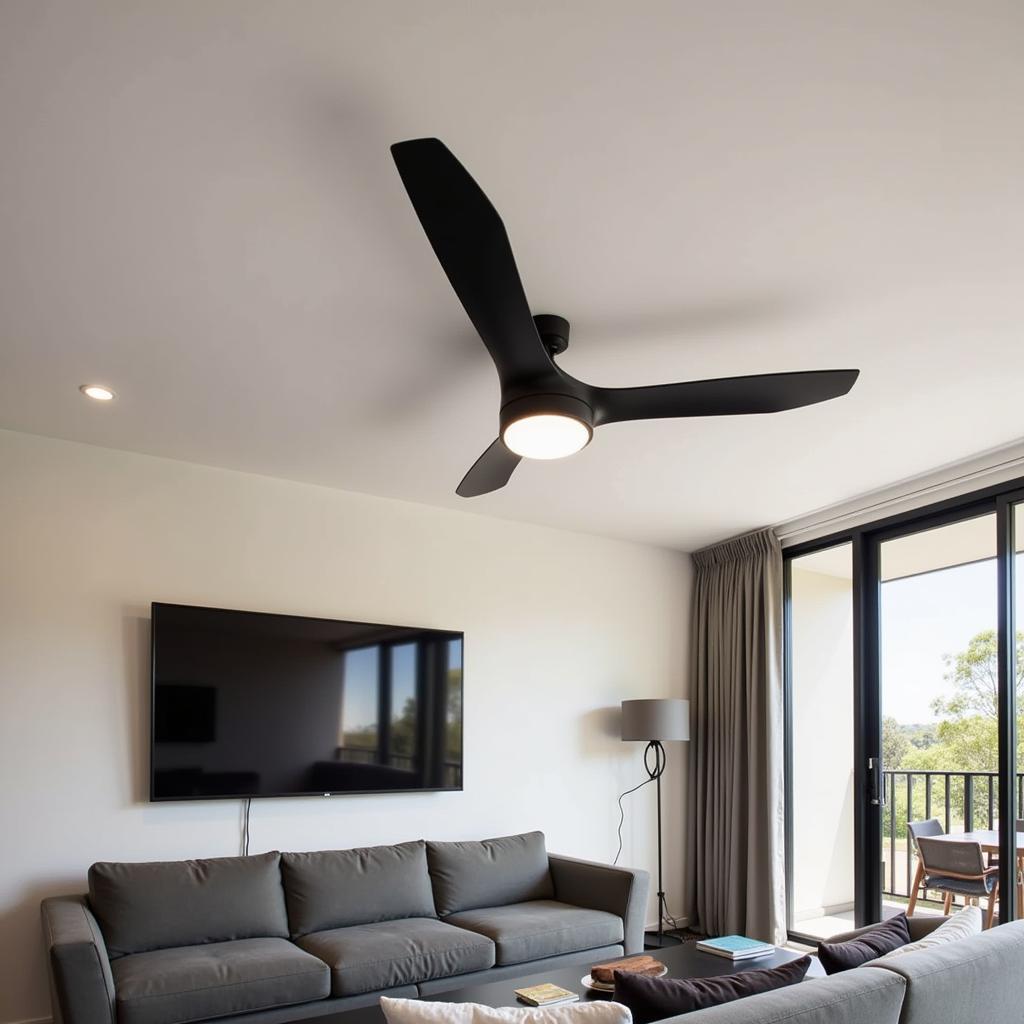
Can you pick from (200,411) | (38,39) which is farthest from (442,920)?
(38,39)

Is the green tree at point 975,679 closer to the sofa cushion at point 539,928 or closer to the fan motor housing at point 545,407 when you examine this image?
the sofa cushion at point 539,928

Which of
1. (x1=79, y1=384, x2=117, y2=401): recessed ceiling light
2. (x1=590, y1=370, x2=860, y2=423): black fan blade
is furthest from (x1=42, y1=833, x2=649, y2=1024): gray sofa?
(x1=590, y1=370, x2=860, y2=423): black fan blade

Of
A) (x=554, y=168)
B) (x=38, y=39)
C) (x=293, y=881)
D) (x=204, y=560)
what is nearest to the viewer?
(x=38, y=39)

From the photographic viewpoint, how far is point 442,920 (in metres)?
4.23

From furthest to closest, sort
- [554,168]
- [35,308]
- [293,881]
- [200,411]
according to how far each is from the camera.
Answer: [293,881] → [200,411] → [35,308] → [554,168]

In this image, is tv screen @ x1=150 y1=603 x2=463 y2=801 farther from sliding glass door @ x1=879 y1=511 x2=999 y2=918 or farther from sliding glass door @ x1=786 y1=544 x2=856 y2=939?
sliding glass door @ x1=879 y1=511 x2=999 y2=918

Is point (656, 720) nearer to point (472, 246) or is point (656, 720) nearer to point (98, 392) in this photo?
point (98, 392)

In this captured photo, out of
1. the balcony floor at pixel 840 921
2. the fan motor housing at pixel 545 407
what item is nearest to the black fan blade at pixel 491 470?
the fan motor housing at pixel 545 407

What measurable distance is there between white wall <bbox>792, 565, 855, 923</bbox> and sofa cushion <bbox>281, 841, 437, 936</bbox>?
7.37 feet

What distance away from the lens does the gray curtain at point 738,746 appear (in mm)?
5207

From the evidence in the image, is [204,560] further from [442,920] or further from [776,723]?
[776,723]

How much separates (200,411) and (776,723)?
3.58 meters

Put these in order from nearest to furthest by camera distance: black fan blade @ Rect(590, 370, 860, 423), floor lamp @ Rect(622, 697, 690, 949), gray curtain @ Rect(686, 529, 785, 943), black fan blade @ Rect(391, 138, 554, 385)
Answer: black fan blade @ Rect(391, 138, 554, 385)
black fan blade @ Rect(590, 370, 860, 423)
gray curtain @ Rect(686, 529, 785, 943)
floor lamp @ Rect(622, 697, 690, 949)

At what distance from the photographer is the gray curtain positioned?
5207mm
